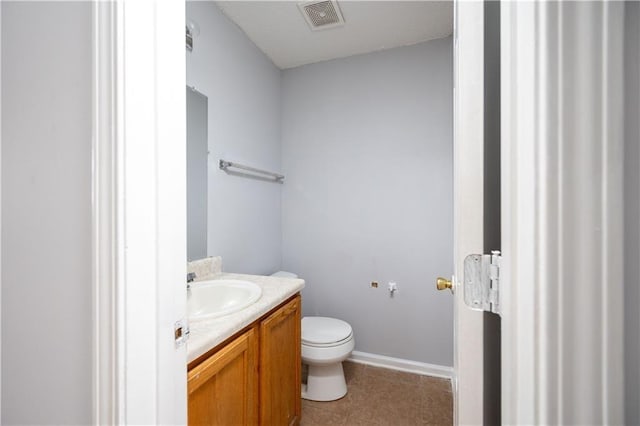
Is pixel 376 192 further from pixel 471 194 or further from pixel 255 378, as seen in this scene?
pixel 471 194

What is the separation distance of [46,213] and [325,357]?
1573mm

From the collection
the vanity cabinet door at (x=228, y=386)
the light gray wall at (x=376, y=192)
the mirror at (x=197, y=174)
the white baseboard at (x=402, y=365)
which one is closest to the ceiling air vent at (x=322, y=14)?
the light gray wall at (x=376, y=192)

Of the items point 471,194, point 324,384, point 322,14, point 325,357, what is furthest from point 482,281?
point 322,14

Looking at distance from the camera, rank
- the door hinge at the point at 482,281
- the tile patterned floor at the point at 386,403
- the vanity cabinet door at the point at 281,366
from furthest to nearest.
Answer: the tile patterned floor at the point at 386,403
the vanity cabinet door at the point at 281,366
the door hinge at the point at 482,281

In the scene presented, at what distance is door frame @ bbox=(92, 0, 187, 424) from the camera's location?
54cm

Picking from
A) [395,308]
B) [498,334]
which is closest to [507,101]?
[498,334]

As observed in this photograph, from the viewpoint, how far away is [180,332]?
679mm

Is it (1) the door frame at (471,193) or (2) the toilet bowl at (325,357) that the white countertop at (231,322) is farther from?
(1) the door frame at (471,193)

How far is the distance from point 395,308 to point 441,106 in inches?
61.1

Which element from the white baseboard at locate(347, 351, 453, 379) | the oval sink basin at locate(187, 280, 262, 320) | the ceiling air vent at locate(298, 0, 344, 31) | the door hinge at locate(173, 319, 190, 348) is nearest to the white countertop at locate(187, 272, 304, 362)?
the oval sink basin at locate(187, 280, 262, 320)

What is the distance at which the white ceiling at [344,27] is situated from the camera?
1.81 m

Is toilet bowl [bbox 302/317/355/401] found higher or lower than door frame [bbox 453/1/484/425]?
lower

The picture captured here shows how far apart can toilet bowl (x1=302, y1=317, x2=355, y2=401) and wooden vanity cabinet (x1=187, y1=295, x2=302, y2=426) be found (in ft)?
0.80

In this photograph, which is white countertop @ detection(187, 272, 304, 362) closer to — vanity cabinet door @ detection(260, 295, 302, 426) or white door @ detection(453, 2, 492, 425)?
vanity cabinet door @ detection(260, 295, 302, 426)
